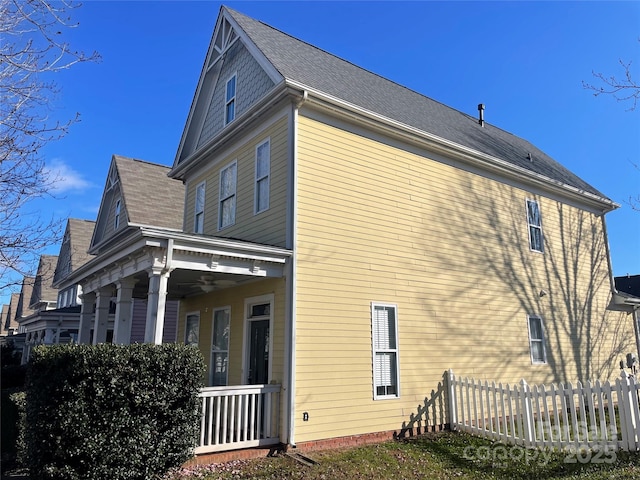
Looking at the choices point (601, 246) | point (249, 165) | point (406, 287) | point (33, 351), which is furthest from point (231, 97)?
point (601, 246)


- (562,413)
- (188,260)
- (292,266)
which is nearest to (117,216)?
(188,260)

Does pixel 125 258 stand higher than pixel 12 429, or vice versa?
pixel 125 258

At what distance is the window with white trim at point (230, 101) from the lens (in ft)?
40.0

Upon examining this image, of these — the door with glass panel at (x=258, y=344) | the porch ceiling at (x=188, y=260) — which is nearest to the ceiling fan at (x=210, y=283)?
the porch ceiling at (x=188, y=260)

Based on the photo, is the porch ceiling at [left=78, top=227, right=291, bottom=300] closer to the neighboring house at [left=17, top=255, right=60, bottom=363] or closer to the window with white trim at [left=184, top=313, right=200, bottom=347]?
the window with white trim at [left=184, top=313, right=200, bottom=347]

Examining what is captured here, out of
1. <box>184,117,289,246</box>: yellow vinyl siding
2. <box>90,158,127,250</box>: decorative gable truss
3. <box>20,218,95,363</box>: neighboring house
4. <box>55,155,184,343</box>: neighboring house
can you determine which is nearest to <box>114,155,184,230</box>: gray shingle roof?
<box>55,155,184,343</box>: neighboring house

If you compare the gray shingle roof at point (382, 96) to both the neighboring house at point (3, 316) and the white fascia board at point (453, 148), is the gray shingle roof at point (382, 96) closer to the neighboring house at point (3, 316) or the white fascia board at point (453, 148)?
the white fascia board at point (453, 148)

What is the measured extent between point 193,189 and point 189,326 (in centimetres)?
411

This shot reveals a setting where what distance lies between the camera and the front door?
376 inches

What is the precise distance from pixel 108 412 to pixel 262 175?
19.6 ft

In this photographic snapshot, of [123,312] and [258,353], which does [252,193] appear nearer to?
[258,353]

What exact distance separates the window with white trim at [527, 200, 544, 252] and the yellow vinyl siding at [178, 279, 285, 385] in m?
8.76

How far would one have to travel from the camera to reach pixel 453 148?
12109mm

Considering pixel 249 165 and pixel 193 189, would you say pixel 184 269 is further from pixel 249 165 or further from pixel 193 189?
pixel 193 189
